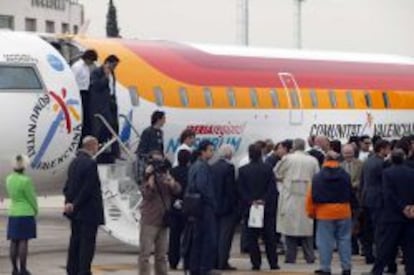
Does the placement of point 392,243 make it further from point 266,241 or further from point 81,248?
point 81,248

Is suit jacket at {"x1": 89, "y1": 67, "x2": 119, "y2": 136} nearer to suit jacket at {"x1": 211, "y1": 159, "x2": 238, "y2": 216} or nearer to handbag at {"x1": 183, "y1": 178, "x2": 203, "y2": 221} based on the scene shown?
suit jacket at {"x1": 211, "y1": 159, "x2": 238, "y2": 216}

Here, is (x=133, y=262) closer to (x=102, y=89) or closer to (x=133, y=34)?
(x=102, y=89)

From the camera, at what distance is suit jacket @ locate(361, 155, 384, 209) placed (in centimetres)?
1969

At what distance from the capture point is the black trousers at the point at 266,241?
65.8ft

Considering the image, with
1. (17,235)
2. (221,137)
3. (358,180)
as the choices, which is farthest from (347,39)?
(17,235)

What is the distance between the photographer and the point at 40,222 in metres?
27.9

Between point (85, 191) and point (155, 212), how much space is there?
3.06ft

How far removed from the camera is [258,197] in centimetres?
2002

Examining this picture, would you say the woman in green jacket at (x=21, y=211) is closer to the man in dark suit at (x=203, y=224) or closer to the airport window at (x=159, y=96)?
the man in dark suit at (x=203, y=224)

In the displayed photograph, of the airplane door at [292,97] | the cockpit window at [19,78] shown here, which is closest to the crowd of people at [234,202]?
the cockpit window at [19,78]

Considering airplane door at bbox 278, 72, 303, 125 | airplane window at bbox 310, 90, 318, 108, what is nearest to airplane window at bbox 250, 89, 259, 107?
airplane door at bbox 278, 72, 303, 125

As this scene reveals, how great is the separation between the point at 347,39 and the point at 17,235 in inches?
987

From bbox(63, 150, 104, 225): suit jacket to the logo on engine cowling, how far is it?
325cm

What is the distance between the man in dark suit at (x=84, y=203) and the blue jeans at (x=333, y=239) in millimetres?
3143
